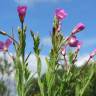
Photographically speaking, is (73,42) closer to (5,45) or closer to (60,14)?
(60,14)

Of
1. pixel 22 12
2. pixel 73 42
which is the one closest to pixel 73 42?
pixel 73 42

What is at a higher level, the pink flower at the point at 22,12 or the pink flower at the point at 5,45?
the pink flower at the point at 22,12

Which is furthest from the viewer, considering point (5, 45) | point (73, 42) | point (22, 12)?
point (5, 45)

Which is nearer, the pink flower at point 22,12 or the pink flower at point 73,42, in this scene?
the pink flower at point 22,12

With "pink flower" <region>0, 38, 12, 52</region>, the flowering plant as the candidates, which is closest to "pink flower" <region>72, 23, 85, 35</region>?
the flowering plant

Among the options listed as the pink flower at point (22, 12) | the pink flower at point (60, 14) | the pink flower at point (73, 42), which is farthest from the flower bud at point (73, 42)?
the pink flower at point (22, 12)

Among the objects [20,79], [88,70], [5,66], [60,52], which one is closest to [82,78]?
[88,70]

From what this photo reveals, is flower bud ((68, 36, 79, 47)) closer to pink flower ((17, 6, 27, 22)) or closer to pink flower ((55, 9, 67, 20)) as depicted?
pink flower ((55, 9, 67, 20))

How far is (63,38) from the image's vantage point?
5645 millimetres

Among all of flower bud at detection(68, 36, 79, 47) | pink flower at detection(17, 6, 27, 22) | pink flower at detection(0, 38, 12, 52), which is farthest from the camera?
pink flower at detection(0, 38, 12, 52)

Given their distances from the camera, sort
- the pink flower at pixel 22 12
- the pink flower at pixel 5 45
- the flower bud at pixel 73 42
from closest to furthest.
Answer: the pink flower at pixel 22 12 < the flower bud at pixel 73 42 < the pink flower at pixel 5 45

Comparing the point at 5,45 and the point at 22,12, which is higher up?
the point at 22,12

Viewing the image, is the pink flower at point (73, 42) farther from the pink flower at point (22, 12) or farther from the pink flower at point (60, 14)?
the pink flower at point (22, 12)

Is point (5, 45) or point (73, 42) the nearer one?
point (73, 42)
